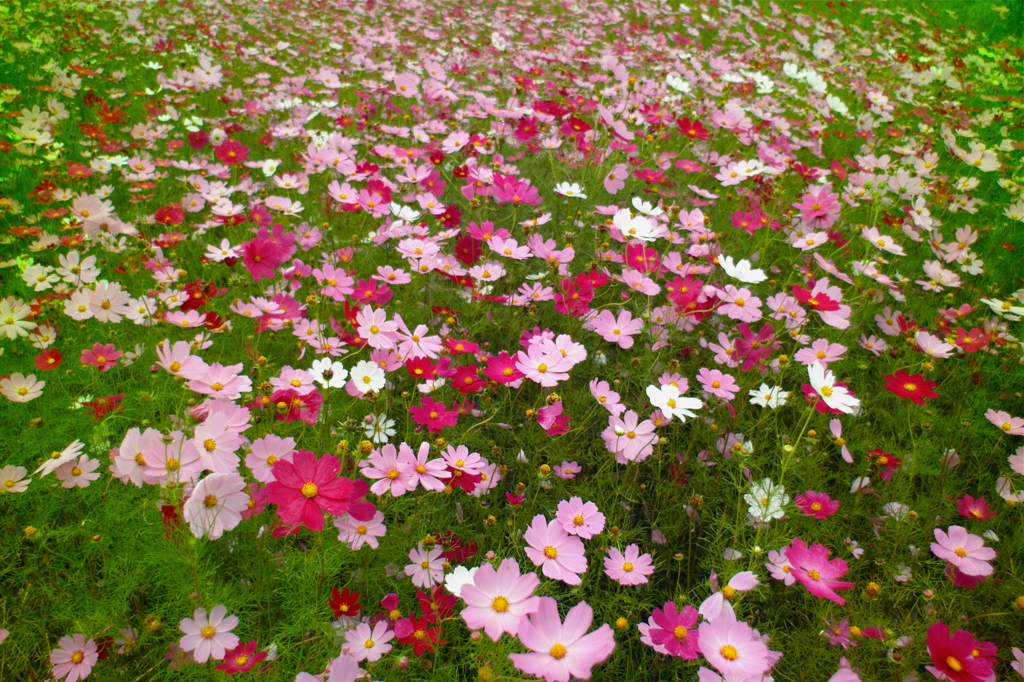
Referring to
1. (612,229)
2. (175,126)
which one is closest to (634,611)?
(612,229)

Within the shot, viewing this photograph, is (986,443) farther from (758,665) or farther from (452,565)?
(452,565)

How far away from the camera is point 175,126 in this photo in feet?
9.46

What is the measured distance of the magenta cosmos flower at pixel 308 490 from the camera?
2.82ft

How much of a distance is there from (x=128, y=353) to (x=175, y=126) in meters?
1.97

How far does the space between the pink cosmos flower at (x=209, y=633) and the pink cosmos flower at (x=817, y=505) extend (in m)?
1.16

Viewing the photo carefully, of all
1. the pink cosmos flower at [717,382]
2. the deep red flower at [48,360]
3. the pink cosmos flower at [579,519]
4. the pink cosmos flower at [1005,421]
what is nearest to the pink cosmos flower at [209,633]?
the pink cosmos flower at [579,519]

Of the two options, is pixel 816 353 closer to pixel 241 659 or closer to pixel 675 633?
pixel 675 633

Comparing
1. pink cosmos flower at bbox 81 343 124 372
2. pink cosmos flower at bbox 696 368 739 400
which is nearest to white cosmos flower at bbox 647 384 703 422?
pink cosmos flower at bbox 696 368 739 400

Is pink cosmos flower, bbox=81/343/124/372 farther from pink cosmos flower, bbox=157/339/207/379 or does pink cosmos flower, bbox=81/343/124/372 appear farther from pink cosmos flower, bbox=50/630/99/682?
pink cosmos flower, bbox=50/630/99/682

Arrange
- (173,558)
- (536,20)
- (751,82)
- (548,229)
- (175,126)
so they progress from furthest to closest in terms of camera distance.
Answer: (536,20) → (751,82) → (175,126) → (548,229) → (173,558)

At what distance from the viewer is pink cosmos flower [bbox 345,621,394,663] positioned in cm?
95

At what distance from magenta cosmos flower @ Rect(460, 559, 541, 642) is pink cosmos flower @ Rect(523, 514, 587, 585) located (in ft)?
0.38

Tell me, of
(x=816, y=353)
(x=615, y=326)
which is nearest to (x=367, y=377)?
(x=615, y=326)

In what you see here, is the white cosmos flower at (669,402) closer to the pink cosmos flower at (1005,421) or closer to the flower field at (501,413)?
the flower field at (501,413)
